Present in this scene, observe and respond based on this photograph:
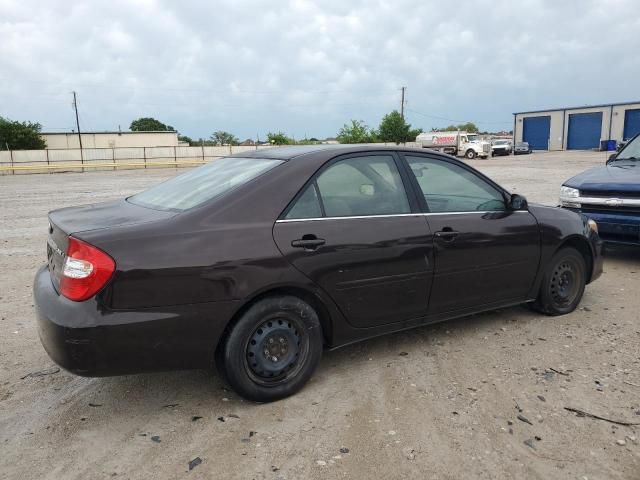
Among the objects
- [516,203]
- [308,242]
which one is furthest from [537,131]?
[308,242]

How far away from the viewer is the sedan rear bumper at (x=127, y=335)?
9.21ft

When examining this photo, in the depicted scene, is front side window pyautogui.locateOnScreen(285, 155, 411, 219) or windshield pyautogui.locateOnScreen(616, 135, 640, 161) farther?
windshield pyautogui.locateOnScreen(616, 135, 640, 161)

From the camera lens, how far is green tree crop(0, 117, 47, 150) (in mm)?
55031

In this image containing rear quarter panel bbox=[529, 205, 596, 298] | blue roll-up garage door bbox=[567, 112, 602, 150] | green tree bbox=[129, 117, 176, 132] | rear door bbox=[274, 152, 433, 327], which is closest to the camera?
rear door bbox=[274, 152, 433, 327]

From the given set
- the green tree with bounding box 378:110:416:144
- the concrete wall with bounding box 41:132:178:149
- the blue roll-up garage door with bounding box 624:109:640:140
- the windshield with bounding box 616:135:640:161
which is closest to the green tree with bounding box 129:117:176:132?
the concrete wall with bounding box 41:132:178:149

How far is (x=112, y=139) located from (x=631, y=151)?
70944mm

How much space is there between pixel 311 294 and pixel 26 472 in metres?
1.77

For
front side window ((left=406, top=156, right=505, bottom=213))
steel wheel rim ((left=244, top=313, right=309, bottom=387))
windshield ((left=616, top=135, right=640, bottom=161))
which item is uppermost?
windshield ((left=616, top=135, right=640, bottom=161))

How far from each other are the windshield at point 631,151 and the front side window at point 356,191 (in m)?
5.20

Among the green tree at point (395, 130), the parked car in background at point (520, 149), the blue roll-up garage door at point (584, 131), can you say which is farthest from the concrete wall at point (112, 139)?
the blue roll-up garage door at point (584, 131)

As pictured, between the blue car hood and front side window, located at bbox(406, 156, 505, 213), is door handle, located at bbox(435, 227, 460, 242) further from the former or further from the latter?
the blue car hood

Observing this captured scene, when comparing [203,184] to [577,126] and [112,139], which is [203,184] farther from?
[112,139]

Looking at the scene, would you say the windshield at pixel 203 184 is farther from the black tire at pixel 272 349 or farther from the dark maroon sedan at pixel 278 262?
the black tire at pixel 272 349

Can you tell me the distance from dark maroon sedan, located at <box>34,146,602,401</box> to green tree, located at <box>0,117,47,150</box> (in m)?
58.8
